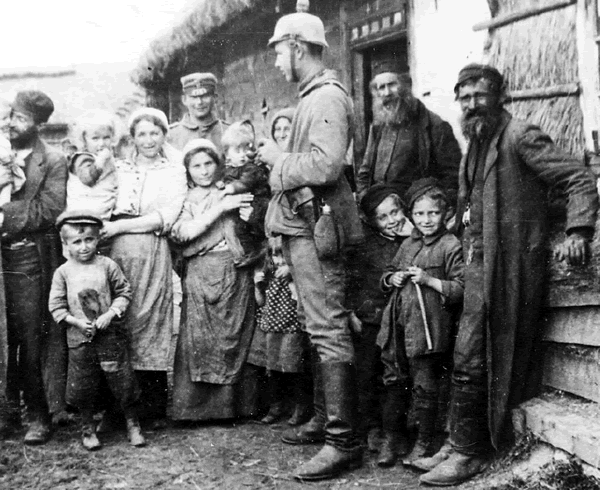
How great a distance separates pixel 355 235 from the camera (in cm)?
429

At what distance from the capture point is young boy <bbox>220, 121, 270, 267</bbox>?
4996 millimetres

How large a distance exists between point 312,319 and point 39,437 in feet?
6.37

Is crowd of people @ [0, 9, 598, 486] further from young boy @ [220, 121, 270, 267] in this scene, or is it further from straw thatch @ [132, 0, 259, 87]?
straw thatch @ [132, 0, 259, 87]

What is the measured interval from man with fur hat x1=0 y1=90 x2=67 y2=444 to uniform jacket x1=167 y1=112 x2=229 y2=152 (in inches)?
54.9

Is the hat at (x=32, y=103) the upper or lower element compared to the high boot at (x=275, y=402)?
upper

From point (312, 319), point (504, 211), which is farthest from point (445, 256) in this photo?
point (312, 319)

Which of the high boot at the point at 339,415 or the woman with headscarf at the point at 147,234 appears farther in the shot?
the woman with headscarf at the point at 147,234

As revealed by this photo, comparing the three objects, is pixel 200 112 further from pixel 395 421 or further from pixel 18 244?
pixel 395 421

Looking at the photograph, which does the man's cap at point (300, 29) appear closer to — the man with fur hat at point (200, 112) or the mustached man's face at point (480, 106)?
the mustached man's face at point (480, 106)

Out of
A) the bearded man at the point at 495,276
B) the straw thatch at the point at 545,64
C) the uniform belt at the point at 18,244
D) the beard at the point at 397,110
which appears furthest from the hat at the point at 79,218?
the straw thatch at the point at 545,64

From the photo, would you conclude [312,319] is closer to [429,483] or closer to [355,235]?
[355,235]

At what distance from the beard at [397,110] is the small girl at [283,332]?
4.10 feet

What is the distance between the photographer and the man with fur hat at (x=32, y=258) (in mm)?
4863

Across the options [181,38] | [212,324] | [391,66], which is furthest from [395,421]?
[181,38]
